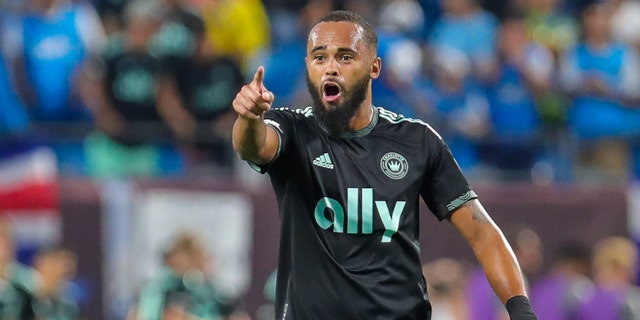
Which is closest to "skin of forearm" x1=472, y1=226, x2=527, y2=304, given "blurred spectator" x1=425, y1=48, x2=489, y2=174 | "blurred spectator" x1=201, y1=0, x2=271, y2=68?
"blurred spectator" x1=425, y1=48, x2=489, y2=174

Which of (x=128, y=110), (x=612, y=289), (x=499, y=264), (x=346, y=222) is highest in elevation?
(x=346, y=222)

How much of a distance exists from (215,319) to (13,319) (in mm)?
1496

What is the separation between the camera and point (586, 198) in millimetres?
11766

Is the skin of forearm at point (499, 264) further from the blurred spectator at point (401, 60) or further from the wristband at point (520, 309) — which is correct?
the blurred spectator at point (401, 60)

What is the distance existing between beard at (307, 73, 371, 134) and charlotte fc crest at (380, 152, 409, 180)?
19 cm

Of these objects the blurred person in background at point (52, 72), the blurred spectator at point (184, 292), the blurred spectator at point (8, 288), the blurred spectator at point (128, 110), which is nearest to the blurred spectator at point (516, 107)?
the blurred spectator at point (128, 110)

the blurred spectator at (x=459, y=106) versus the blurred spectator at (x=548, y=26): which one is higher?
the blurred spectator at (x=548, y=26)

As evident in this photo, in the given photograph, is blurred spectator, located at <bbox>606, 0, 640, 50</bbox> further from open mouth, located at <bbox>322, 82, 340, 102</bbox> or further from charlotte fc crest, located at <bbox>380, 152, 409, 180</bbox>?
open mouth, located at <bbox>322, 82, 340, 102</bbox>

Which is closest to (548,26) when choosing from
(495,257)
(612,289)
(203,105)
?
(612,289)

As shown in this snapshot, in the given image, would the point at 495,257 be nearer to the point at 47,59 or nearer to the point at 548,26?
the point at 47,59

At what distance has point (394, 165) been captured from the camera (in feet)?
16.8

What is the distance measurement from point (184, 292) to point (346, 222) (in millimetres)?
4620

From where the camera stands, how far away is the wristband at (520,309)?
16.1 ft

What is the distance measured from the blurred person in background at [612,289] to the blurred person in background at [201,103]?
10.6ft
